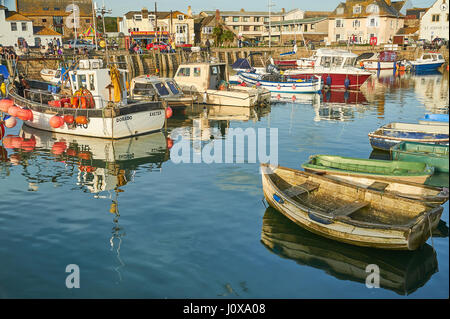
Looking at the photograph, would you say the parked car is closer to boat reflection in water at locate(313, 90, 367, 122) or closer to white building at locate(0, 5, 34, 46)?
white building at locate(0, 5, 34, 46)

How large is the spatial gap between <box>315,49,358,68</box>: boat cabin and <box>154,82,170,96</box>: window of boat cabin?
72.5 feet

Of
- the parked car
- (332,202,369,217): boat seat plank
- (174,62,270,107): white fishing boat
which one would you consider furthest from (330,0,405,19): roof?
(332,202,369,217): boat seat plank

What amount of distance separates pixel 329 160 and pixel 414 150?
4.42 m

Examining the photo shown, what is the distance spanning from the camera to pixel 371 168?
15672 millimetres

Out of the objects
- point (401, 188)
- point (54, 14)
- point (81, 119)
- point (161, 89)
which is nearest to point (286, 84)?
point (161, 89)

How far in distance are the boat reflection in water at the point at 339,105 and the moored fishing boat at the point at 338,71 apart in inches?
48.5

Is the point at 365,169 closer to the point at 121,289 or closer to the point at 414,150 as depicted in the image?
the point at 414,150

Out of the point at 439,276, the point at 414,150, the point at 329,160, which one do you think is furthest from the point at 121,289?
the point at 414,150

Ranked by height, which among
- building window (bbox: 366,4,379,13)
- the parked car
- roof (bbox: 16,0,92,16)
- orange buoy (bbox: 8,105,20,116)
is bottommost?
orange buoy (bbox: 8,105,20,116)

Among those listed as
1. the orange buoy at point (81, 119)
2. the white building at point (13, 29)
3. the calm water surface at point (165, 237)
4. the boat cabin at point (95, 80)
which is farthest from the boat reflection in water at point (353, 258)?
the white building at point (13, 29)

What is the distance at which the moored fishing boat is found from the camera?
148 ft

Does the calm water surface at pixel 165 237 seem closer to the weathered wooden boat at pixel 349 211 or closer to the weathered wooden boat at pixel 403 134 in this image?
the weathered wooden boat at pixel 349 211

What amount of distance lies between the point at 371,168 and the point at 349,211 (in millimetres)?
4536
